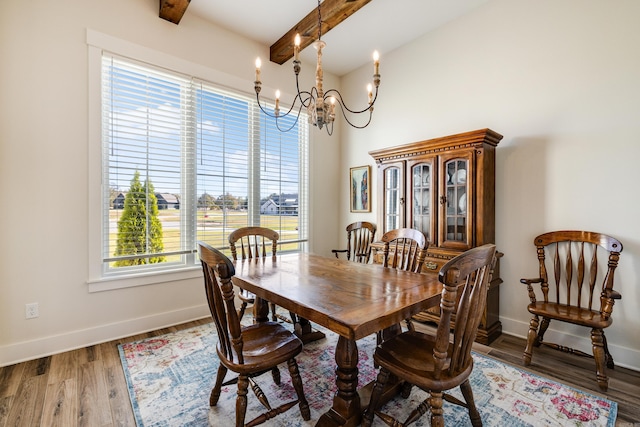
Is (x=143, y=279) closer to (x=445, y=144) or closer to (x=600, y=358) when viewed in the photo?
(x=445, y=144)

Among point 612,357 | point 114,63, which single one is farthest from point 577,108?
point 114,63

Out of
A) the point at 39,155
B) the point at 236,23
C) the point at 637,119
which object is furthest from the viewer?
the point at 236,23

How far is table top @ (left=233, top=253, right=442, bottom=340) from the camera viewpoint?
48.8 inches

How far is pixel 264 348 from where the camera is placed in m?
1.57

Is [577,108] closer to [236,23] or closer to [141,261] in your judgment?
[236,23]

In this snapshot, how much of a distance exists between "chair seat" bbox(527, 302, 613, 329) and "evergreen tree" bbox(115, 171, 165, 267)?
3.35m

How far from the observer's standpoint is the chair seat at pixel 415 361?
4.13 ft

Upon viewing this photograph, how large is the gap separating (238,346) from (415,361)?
843mm

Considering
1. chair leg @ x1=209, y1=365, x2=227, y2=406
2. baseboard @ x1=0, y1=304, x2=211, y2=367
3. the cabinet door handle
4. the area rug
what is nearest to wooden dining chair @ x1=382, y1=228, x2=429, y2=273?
the cabinet door handle

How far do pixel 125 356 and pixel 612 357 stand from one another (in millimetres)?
3749

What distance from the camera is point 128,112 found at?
2.72 meters

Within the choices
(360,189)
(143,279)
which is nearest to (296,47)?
(143,279)

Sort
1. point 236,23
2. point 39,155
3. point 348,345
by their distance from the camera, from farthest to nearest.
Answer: point 236,23
point 39,155
point 348,345

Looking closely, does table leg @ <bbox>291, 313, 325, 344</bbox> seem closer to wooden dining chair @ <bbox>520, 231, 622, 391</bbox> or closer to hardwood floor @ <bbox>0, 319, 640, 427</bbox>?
hardwood floor @ <bbox>0, 319, 640, 427</bbox>
